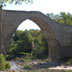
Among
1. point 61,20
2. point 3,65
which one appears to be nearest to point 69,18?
point 61,20

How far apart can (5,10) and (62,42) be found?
322 inches

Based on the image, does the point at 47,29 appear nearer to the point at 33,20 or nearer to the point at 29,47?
the point at 33,20

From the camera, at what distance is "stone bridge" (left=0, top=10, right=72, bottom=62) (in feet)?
54.6

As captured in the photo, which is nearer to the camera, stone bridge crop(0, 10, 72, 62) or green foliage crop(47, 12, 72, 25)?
stone bridge crop(0, 10, 72, 62)

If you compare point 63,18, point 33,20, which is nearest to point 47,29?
point 33,20

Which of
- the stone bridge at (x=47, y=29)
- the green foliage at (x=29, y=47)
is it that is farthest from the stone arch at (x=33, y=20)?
the green foliage at (x=29, y=47)

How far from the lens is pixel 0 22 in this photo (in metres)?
16.4

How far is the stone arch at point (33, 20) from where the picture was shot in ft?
54.9

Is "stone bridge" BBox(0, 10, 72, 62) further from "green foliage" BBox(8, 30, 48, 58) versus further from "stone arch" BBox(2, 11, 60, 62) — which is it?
"green foliage" BBox(8, 30, 48, 58)

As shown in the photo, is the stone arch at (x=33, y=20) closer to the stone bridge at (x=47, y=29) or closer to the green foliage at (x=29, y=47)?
the stone bridge at (x=47, y=29)

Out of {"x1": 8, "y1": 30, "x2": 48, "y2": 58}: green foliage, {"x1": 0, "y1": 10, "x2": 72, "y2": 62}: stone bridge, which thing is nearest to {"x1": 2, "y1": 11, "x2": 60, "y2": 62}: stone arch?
{"x1": 0, "y1": 10, "x2": 72, "y2": 62}: stone bridge

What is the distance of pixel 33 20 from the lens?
21.0 m

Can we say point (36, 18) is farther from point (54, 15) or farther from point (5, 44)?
point (54, 15)

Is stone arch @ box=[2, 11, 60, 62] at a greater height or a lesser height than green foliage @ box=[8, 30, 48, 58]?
greater
